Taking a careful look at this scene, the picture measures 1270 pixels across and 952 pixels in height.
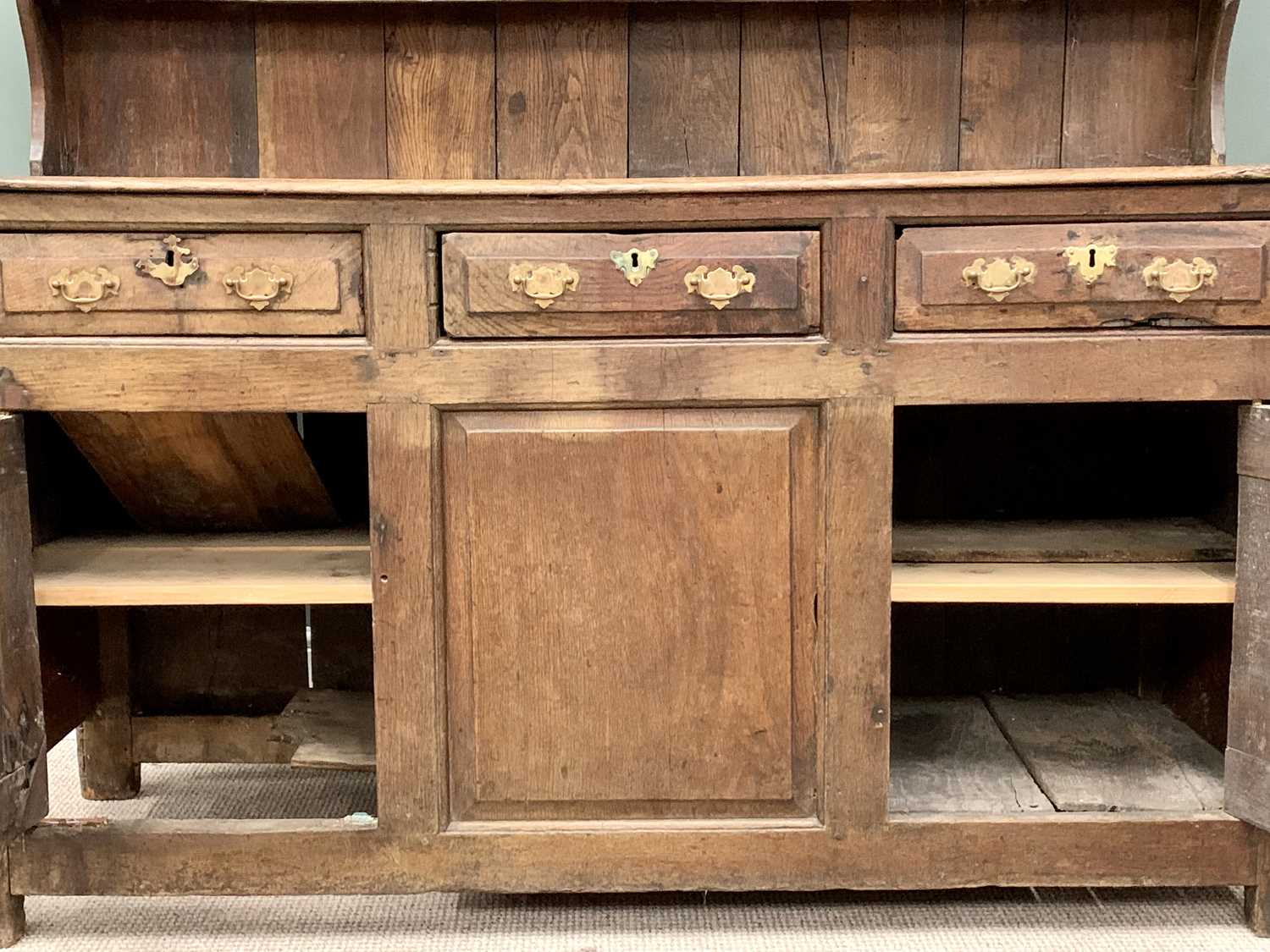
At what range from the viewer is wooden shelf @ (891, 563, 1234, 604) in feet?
4.75

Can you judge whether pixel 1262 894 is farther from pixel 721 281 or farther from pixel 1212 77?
pixel 1212 77

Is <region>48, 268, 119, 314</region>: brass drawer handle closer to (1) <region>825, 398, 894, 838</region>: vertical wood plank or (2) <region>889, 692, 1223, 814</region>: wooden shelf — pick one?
(1) <region>825, 398, 894, 838</region>: vertical wood plank

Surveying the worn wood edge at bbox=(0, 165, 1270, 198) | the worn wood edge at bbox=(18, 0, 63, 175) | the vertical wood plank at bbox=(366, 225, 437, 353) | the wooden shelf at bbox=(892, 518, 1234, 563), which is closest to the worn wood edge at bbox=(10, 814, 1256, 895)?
the wooden shelf at bbox=(892, 518, 1234, 563)

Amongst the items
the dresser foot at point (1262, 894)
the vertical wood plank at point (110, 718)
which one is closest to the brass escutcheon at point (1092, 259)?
the dresser foot at point (1262, 894)

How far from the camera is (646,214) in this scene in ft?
4.51

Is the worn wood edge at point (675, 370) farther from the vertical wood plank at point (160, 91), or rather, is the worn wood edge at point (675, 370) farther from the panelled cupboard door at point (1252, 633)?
the vertical wood plank at point (160, 91)

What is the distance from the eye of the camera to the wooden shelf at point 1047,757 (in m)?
1.52

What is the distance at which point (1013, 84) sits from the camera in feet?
5.89

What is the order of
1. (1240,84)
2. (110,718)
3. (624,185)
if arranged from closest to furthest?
(624,185)
(110,718)
(1240,84)

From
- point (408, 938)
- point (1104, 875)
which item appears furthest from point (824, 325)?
point (408, 938)

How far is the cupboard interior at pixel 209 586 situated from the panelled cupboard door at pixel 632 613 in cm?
19

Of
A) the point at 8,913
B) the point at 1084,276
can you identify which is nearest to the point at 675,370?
the point at 1084,276

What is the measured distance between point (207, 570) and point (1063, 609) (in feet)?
4.39

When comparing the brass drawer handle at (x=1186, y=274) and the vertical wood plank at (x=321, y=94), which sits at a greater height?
the vertical wood plank at (x=321, y=94)
